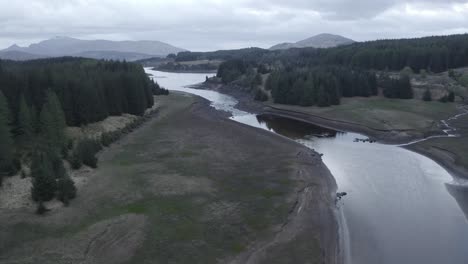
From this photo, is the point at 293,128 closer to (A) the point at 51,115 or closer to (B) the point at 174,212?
(A) the point at 51,115

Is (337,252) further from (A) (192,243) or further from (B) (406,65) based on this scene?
(B) (406,65)

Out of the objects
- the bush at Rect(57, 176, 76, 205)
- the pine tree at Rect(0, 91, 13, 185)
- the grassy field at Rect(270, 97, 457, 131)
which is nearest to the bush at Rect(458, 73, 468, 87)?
the grassy field at Rect(270, 97, 457, 131)

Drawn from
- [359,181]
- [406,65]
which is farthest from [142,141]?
[406,65]

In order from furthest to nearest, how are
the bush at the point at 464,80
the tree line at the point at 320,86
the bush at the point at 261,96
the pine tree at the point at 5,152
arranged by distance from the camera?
1. the bush at the point at 261,96
2. the bush at the point at 464,80
3. the tree line at the point at 320,86
4. the pine tree at the point at 5,152

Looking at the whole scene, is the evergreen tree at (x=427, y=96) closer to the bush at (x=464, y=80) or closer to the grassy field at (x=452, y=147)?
the bush at (x=464, y=80)

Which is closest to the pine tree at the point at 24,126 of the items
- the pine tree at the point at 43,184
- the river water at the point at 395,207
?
the pine tree at the point at 43,184

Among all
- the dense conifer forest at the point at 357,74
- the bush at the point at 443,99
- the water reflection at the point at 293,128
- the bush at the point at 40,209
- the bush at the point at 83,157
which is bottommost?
the water reflection at the point at 293,128

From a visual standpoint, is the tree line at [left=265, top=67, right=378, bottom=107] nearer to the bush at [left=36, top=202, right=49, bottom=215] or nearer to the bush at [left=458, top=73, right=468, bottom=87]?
the bush at [left=458, top=73, right=468, bottom=87]
